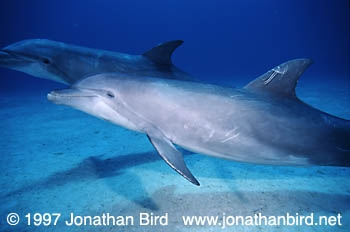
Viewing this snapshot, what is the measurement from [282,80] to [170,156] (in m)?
1.94

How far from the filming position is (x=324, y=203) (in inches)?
128

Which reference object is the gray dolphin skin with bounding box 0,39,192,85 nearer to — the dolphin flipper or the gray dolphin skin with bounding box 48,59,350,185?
the gray dolphin skin with bounding box 48,59,350,185

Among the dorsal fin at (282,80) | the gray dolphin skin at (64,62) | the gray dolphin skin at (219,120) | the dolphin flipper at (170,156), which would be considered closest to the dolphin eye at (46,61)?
the gray dolphin skin at (64,62)

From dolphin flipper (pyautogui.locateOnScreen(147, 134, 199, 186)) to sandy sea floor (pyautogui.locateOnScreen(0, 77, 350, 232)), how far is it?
1.14 meters

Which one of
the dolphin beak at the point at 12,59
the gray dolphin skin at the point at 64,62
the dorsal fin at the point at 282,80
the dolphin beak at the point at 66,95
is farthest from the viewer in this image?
the gray dolphin skin at the point at 64,62

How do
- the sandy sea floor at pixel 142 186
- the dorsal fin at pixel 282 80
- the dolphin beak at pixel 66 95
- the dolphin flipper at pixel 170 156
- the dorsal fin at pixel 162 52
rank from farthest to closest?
the dorsal fin at pixel 162 52 < the sandy sea floor at pixel 142 186 < the dorsal fin at pixel 282 80 < the dolphin beak at pixel 66 95 < the dolphin flipper at pixel 170 156

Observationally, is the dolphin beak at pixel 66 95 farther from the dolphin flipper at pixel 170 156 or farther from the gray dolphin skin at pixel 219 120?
the dolphin flipper at pixel 170 156

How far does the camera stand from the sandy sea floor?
3004 mm

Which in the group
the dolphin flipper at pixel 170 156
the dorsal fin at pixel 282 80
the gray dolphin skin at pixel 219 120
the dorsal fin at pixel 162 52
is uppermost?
the dorsal fin at pixel 162 52

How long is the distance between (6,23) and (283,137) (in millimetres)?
59880

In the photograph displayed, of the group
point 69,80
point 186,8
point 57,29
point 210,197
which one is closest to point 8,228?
point 69,80

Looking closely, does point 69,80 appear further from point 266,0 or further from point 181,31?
point 181,31

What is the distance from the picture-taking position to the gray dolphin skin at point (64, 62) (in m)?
3.85

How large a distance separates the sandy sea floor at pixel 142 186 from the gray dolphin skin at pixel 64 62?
1972 millimetres
